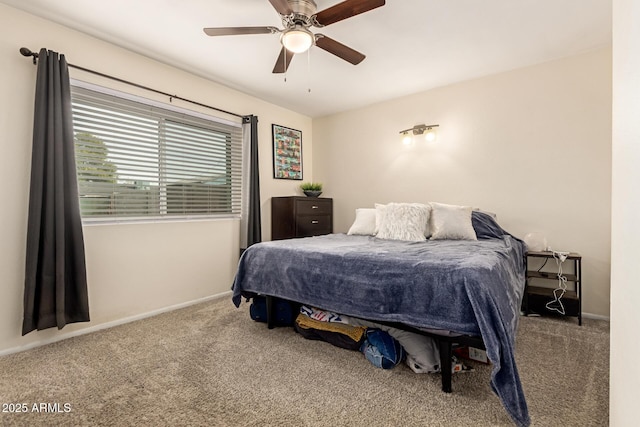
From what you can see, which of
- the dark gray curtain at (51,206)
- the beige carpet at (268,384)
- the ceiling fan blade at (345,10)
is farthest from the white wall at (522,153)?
the dark gray curtain at (51,206)

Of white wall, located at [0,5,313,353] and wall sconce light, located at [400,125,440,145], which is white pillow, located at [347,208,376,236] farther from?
white wall, located at [0,5,313,353]

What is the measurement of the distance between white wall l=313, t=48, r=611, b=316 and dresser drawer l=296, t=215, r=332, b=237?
2.32ft

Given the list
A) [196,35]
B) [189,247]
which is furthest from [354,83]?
[189,247]

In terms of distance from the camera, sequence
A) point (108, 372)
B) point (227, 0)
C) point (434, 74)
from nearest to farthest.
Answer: point (108, 372) < point (227, 0) < point (434, 74)

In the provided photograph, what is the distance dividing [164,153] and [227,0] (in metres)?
1.61

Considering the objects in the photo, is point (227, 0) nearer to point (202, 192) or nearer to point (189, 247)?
point (202, 192)

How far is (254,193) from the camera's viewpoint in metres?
3.64

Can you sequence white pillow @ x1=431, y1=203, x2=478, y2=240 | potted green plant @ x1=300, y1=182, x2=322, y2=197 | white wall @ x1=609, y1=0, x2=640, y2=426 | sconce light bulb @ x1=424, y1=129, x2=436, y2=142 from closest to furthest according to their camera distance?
1. white wall @ x1=609, y1=0, x2=640, y2=426
2. white pillow @ x1=431, y1=203, x2=478, y2=240
3. sconce light bulb @ x1=424, y1=129, x2=436, y2=142
4. potted green plant @ x1=300, y1=182, x2=322, y2=197

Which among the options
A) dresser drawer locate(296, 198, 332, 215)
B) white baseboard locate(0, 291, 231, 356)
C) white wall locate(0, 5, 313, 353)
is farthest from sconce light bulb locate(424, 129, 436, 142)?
white baseboard locate(0, 291, 231, 356)

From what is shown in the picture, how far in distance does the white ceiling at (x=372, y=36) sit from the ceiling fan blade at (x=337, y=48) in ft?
0.81

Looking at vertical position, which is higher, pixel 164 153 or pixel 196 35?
pixel 196 35

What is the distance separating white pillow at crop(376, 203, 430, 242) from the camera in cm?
285

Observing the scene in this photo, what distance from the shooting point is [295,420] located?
4.63 feet

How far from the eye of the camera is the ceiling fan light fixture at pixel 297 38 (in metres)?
1.94
